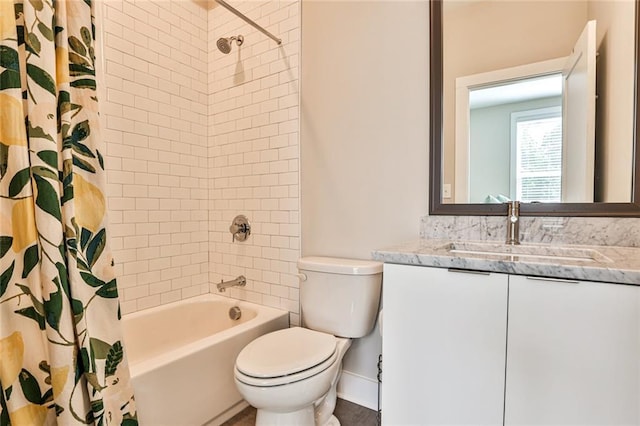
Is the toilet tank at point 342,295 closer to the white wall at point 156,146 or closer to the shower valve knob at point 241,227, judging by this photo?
the shower valve knob at point 241,227

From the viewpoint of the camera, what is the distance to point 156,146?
2.10 metres

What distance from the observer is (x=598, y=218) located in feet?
4.08

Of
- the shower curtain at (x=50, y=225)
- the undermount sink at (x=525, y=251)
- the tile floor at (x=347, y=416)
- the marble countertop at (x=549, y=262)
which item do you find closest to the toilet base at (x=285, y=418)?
the tile floor at (x=347, y=416)

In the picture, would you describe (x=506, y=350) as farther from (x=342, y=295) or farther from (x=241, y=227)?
(x=241, y=227)

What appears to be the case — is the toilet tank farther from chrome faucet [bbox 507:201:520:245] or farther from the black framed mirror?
chrome faucet [bbox 507:201:520:245]

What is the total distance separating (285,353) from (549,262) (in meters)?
1.07

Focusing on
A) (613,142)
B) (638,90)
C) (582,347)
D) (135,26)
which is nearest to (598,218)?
(613,142)

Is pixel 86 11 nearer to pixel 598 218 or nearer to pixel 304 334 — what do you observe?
pixel 304 334

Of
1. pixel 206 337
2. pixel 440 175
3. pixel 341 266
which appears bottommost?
pixel 206 337

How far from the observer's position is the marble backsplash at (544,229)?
1.21 metres

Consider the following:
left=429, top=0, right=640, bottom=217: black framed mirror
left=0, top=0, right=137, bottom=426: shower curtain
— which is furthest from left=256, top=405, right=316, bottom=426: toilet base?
left=429, top=0, right=640, bottom=217: black framed mirror

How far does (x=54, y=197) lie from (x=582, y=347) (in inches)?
61.7

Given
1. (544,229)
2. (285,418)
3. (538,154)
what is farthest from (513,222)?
(285,418)

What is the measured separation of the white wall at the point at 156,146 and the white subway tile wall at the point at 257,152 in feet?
0.37
